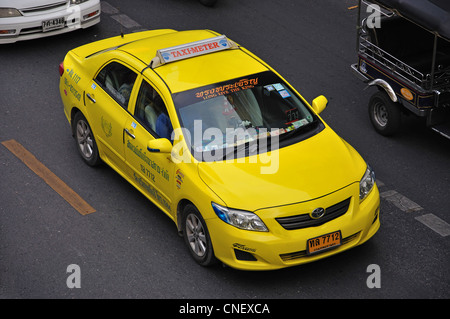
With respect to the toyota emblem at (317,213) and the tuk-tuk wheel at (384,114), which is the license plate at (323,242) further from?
the tuk-tuk wheel at (384,114)

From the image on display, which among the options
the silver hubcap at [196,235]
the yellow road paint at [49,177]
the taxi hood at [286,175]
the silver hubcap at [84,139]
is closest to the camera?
the taxi hood at [286,175]

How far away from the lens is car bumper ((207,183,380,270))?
22.8 ft

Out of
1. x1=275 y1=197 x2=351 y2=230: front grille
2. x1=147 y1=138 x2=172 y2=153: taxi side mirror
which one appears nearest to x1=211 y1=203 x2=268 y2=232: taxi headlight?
x1=275 y1=197 x2=351 y2=230: front grille

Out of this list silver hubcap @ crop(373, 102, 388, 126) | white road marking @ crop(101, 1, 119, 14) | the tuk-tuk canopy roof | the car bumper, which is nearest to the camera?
the car bumper

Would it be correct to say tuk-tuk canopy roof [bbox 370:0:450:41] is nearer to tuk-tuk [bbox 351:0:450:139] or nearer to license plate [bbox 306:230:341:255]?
tuk-tuk [bbox 351:0:450:139]

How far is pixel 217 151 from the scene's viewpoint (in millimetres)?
7562

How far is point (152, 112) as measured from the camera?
805cm

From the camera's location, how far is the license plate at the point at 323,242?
7031mm

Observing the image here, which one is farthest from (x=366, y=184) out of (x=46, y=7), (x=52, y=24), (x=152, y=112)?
(x=46, y=7)

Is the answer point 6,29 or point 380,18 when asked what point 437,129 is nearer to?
point 380,18

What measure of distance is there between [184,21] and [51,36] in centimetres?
216

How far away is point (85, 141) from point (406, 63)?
4.21 m

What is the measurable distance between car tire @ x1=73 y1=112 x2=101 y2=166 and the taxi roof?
3.38ft

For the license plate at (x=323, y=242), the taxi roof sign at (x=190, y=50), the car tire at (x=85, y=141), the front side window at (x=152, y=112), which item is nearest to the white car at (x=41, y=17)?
the car tire at (x=85, y=141)
